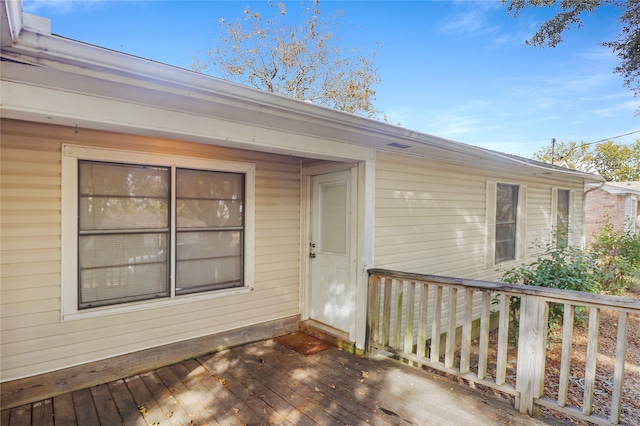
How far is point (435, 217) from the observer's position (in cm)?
455

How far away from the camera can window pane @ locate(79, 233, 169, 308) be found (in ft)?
9.30

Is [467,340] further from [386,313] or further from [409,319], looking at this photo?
[386,313]

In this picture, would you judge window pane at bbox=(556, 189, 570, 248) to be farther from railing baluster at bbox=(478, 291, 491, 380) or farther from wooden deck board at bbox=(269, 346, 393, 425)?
wooden deck board at bbox=(269, 346, 393, 425)

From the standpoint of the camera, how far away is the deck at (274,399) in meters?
2.38

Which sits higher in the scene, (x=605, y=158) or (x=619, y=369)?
(x=605, y=158)

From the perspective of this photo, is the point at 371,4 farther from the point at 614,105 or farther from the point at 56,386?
the point at 614,105

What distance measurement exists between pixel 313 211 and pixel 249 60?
1119cm

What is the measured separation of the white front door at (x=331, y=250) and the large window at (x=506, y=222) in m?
3.22

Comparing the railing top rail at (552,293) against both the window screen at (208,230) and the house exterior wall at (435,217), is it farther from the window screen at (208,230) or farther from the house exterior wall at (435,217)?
the window screen at (208,230)

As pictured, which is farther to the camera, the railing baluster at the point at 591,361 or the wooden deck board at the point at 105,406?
the wooden deck board at the point at 105,406

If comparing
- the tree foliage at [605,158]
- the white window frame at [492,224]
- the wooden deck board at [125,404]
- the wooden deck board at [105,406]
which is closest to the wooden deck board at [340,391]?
the wooden deck board at [125,404]

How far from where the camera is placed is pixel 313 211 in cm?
412

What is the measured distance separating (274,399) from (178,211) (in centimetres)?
193

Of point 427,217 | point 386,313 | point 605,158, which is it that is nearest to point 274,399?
point 386,313
